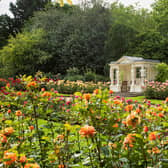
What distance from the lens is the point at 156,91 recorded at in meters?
11.6

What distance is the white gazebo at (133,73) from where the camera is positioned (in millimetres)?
16016

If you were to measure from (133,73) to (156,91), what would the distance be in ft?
17.0

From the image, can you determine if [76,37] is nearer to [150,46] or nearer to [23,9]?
[150,46]

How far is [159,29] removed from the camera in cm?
2105

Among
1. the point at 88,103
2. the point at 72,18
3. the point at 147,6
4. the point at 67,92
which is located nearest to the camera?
the point at 88,103

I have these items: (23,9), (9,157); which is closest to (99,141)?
(9,157)

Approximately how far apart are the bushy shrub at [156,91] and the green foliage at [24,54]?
10686 millimetres

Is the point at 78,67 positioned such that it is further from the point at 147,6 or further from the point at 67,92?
the point at 147,6

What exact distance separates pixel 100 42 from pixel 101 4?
418 centimetres

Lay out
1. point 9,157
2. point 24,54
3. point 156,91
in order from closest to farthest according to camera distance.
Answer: point 9,157 < point 156,91 < point 24,54

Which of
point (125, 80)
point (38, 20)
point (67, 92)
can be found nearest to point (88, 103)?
point (67, 92)

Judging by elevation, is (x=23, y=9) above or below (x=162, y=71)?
above

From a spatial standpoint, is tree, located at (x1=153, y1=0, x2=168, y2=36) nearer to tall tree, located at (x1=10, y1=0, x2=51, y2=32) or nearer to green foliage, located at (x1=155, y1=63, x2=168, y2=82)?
green foliage, located at (x1=155, y1=63, x2=168, y2=82)

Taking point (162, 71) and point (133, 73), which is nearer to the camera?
point (162, 71)
